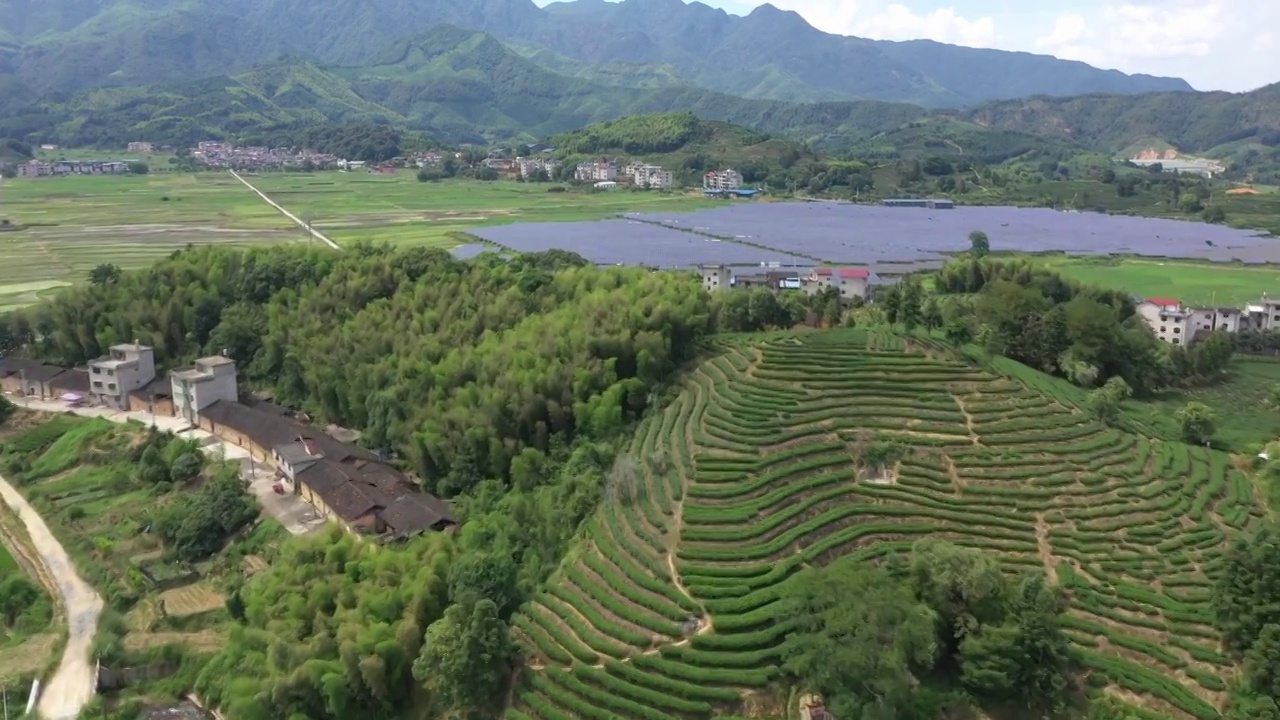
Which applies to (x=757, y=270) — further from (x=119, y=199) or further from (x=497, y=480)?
(x=119, y=199)

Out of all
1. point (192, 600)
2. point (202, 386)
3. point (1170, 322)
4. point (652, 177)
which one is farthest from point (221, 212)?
point (1170, 322)

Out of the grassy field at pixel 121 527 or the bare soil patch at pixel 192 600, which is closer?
the grassy field at pixel 121 527

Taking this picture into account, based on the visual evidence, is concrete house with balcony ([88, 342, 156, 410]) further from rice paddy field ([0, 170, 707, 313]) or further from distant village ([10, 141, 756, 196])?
distant village ([10, 141, 756, 196])

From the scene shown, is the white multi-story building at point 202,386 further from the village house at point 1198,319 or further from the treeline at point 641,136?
the treeline at point 641,136

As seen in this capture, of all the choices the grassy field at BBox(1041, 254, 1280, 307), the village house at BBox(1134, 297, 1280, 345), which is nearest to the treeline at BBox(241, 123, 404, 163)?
the grassy field at BBox(1041, 254, 1280, 307)

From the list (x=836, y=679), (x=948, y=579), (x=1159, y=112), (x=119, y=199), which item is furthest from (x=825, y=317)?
(x=1159, y=112)

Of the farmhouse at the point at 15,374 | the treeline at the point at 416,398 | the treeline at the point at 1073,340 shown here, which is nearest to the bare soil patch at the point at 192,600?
the treeline at the point at 416,398

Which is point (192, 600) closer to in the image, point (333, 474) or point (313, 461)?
point (333, 474)

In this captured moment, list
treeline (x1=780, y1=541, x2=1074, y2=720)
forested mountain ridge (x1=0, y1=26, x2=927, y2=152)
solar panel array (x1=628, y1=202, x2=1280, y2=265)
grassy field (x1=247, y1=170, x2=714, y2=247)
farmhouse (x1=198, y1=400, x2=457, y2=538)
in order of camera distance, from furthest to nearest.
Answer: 1. forested mountain ridge (x1=0, y1=26, x2=927, y2=152)
2. grassy field (x1=247, y1=170, x2=714, y2=247)
3. solar panel array (x1=628, y1=202, x2=1280, y2=265)
4. farmhouse (x1=198, y1=400, x2=457, y2=538)
5. treeline (x1=780, y1=541, x2=1074, y2=720)
